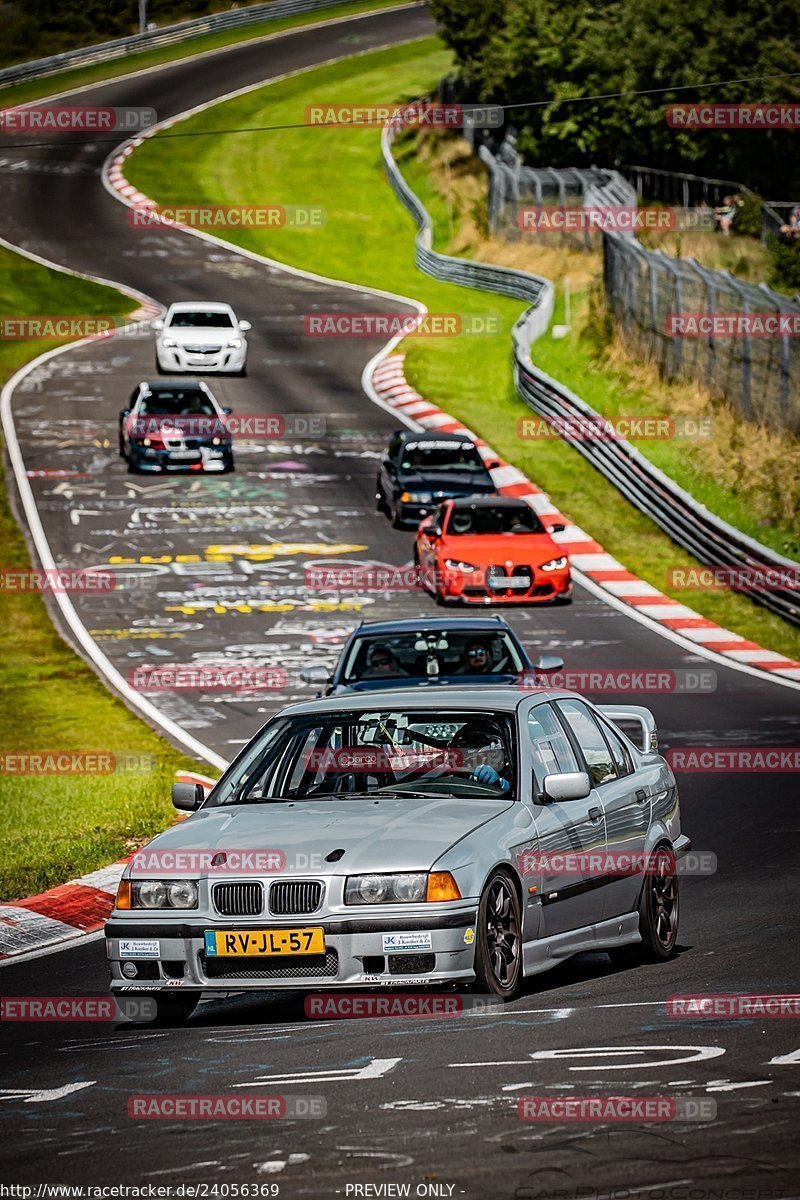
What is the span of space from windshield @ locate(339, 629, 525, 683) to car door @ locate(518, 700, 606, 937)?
6.98 m

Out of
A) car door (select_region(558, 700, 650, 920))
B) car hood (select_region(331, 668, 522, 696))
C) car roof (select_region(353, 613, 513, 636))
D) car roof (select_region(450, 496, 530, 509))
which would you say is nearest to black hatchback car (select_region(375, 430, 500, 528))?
car roof (select_region(450, 496, 530, 509))

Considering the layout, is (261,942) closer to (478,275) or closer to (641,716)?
(641,716)

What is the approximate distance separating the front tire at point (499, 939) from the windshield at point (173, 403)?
27.6 m

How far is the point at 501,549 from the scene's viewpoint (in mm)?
27734

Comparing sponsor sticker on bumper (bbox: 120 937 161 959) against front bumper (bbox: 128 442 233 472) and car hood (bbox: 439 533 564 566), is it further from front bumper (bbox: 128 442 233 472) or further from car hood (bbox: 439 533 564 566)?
front bumper (bbox: 128 442 233 472)

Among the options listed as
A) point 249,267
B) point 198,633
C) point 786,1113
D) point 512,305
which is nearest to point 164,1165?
point 786,1113

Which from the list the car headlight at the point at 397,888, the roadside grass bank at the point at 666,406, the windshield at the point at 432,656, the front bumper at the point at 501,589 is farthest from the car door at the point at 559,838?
the roadside grass bank at the point at 666,406

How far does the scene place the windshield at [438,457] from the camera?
3331 cm

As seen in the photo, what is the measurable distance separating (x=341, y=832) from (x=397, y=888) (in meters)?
0.40

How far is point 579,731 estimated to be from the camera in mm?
10711

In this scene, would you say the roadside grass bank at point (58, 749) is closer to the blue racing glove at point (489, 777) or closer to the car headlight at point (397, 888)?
the blue racing glove at point (489, 777)

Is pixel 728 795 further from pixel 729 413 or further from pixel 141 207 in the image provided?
pixel 141 207

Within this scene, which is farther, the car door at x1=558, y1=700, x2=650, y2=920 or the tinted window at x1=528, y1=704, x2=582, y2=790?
the car door at x1=558, y1=700, x2=650, y2=920

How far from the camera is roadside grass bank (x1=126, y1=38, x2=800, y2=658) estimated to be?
108 feet
